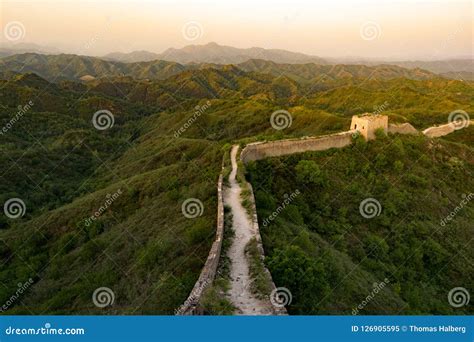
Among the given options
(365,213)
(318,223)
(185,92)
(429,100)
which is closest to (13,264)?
(318,223)

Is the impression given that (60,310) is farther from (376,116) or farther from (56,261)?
(376,116)

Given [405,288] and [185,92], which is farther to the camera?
[185,92]
